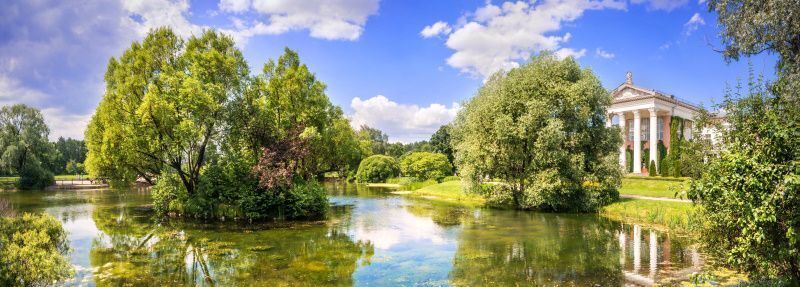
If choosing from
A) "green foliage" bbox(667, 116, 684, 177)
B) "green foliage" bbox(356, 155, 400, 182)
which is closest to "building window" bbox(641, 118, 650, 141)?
"green foliage" bbox(667, 116, 684, 177)

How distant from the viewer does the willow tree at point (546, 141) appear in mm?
26922

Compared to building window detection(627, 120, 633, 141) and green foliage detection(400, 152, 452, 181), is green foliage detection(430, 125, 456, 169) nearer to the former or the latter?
green foliage detection(400, 152, 452, 181)

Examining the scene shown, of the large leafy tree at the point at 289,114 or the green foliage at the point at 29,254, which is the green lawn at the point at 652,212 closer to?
the large leafy tree at the point at 289,114

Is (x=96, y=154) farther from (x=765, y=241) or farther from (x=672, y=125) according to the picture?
(x=672, y=125)

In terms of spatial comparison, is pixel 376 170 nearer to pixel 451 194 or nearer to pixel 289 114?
pixel 451 194

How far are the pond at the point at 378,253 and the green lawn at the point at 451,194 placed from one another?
10944 mm

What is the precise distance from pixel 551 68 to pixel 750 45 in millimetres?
16019

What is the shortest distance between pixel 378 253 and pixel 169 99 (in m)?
14.4

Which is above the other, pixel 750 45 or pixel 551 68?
pixel 551 68

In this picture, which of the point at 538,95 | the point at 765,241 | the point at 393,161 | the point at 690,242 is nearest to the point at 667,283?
the point at 765,241

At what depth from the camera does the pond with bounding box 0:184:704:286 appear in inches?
463

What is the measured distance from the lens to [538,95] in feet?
93.4

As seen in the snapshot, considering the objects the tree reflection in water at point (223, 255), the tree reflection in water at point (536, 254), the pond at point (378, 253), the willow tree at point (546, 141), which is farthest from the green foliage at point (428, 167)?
the tree reflection in water at point (223, 255)

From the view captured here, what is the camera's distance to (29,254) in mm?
8930
